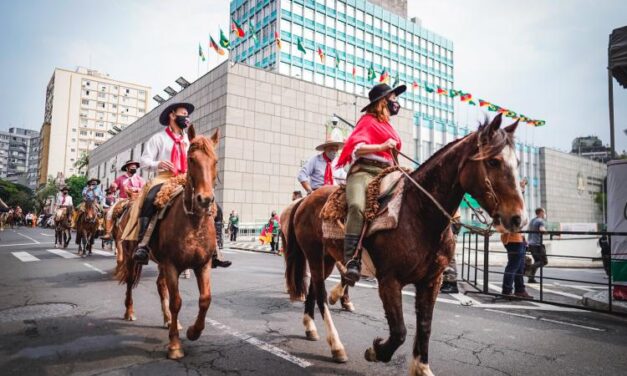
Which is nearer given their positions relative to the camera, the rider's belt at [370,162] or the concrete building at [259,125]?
the rider's belt at [370,162]

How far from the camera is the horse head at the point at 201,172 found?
11.8 ft

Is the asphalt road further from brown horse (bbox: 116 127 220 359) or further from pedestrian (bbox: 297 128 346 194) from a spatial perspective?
pedestrian (bbox: 297 128 346 194)

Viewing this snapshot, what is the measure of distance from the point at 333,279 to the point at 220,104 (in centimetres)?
2803

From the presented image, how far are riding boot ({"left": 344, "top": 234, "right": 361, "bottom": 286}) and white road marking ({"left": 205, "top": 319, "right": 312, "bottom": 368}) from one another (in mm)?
1030

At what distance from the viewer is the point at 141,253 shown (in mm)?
4188

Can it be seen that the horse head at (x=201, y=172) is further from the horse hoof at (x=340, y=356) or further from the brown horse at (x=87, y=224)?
the brown horse at (x=87, y=224)

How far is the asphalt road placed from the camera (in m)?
3.58

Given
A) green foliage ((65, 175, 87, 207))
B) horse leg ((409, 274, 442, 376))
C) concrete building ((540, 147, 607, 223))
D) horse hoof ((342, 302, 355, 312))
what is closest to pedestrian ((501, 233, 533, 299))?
horse hoof ((342, 302, 355, 312))

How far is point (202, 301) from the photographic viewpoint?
3818 mm

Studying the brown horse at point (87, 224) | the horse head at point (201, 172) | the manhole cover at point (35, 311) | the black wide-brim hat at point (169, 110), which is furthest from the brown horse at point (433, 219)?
the brown horse at point (87, 224)

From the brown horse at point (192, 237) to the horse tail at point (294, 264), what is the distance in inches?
50.2

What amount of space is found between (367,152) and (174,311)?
258 cm

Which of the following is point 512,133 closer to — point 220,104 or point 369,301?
Answer: point 369,301

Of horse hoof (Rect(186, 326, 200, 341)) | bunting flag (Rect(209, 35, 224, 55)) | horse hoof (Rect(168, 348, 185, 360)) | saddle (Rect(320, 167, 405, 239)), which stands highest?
bunting flag (Rect(209, 35, 224, 55))
